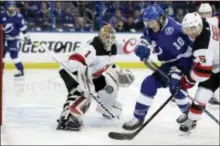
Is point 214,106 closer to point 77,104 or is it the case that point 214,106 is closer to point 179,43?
point 179,43

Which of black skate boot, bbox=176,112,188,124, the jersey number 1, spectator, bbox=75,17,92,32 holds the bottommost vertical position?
spectator, bbox=75,17,92,32

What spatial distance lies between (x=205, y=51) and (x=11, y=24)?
407cm

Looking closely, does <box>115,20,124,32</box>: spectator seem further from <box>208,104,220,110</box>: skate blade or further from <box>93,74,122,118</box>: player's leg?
<box>93,74,122,118</box>: player's leg

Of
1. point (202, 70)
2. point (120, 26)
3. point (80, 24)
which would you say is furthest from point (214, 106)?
point (80, 24)

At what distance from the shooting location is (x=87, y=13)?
878 cm

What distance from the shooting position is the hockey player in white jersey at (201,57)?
382 cm

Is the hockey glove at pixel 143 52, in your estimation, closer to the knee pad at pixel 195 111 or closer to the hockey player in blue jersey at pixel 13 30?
the knee pad at pixel 195 111

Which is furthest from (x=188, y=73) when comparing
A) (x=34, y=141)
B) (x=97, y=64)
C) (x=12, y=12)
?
(x=12, y=12)

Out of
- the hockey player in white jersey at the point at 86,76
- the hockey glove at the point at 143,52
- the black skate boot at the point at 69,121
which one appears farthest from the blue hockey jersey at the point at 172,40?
the black skate boot at the point at 69,121

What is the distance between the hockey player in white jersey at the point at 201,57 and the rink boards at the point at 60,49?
418 cm

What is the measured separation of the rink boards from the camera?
8.15 meters

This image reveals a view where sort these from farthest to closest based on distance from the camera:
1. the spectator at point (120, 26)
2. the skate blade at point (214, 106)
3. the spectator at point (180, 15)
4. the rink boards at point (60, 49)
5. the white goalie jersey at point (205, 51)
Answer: the spectator at point (180, 15) < the spectator at point (120, 26) < the rink boards at point (60, 49) < the skate blade at point (214, 106) < the white goalie jersey at point (205, 51)

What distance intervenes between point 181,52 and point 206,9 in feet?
4.10

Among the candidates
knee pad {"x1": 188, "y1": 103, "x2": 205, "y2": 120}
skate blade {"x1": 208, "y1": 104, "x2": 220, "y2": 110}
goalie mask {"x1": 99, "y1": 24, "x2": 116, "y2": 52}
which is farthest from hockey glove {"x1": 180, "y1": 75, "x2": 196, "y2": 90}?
skate blade {"x1": 208, "y1": 104, "x2": 220, "y2": 110}
